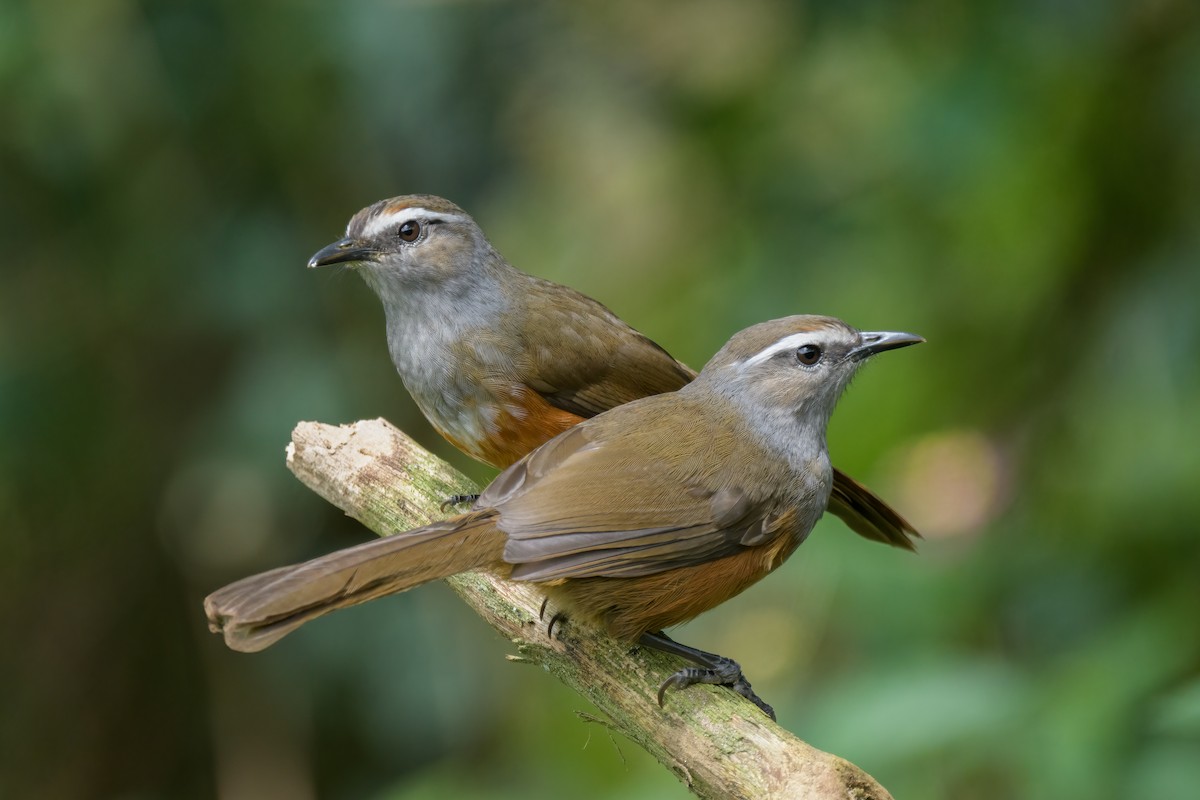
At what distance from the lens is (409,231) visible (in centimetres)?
426

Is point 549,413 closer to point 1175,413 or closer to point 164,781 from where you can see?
point 1175,413

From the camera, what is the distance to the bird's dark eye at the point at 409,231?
4234 mm

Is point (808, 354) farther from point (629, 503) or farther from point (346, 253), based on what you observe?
point (346, 253)

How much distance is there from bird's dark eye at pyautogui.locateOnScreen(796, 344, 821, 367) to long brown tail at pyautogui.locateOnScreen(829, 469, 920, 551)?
46 centimetres

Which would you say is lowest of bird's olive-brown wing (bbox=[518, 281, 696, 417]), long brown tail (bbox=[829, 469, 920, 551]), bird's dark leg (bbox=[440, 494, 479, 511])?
bird's dark leg (bbox=[440, 494, 479, 511])

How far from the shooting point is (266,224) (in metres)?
5.55

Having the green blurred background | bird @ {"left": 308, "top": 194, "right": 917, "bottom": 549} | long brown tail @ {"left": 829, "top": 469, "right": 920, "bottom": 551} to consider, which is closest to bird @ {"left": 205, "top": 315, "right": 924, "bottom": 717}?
long brown tail @ {"left": 829, "top": 469, "right": 920, "bottom": 551}

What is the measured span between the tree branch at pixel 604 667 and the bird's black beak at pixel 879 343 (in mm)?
990

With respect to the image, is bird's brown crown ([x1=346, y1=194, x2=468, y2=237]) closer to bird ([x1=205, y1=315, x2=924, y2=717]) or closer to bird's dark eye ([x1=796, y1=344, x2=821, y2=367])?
bird ([x1=205, y1=315, x2=924, y2=717])

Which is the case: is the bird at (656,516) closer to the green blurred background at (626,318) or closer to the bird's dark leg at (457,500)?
the bird's dark leg at (457,500)

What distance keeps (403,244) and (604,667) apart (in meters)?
1.54

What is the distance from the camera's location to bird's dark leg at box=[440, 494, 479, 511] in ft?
13.1

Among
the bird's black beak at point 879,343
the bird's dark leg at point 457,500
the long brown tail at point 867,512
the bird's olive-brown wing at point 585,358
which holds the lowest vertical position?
the bird's dark leg at point 457,500

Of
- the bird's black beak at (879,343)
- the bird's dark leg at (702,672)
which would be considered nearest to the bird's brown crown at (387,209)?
the bird's black beak at (879,343)
